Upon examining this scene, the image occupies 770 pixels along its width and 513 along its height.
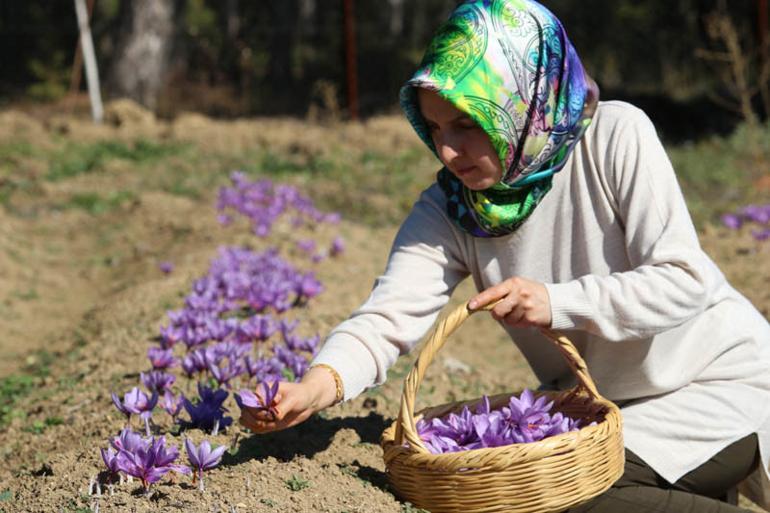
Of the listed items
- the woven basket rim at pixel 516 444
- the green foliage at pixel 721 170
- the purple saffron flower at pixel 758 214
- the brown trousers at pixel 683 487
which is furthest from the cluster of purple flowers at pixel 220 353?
the green foliage at pixel 721 170

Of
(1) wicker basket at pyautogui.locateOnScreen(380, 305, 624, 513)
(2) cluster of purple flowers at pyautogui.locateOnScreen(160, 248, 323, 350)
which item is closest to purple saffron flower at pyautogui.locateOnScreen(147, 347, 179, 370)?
(2) cluster of purple flowers at pyautogui.locateOnScreen(160, 248, 323, 350)

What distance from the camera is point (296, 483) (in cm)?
272

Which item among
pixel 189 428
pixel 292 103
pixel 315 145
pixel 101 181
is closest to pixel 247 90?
pixel 292 103

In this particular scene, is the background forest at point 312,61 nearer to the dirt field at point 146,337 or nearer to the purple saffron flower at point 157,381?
the dirt field at point 146,337

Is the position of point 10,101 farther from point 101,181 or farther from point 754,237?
point 754,237

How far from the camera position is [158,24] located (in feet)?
47.3

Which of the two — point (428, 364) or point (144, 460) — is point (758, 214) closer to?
point (428, 364)

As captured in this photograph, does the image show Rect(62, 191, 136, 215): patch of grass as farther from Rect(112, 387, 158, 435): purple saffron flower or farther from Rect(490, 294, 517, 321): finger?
Rect(490, 294, 517, 321): finger

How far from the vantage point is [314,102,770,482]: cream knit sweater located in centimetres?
267

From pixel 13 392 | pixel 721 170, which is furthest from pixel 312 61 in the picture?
pixel 13 392

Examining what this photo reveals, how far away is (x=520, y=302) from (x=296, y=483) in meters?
0.73

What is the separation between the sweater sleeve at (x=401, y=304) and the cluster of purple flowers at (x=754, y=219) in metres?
4.37

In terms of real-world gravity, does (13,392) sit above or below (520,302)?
below

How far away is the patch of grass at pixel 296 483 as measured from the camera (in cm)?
270
